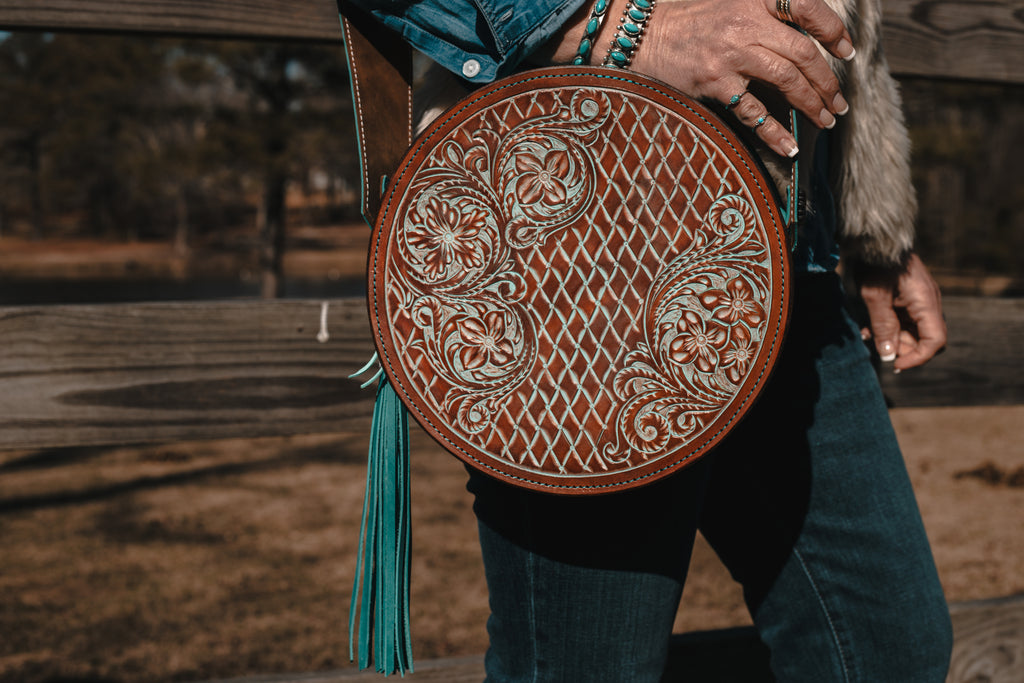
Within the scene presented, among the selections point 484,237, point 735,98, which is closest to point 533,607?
point 484,237

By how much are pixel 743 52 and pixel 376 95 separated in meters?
0.43

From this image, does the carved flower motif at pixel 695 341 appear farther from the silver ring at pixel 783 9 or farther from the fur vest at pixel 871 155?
the fur vest at pixel 871 155

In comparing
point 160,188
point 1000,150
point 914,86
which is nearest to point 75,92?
point 160,188

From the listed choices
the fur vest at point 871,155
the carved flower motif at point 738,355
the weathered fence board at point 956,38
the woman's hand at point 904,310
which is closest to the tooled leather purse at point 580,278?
the carved flower motif at point 738,355

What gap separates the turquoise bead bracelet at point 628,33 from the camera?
81 centimetres

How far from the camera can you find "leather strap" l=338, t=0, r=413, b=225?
924 millimetres

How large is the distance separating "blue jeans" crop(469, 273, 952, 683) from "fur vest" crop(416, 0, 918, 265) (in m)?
0.11

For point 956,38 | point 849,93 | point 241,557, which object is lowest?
point 241,557

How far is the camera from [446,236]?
2.72 feet

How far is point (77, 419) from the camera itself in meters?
1.30

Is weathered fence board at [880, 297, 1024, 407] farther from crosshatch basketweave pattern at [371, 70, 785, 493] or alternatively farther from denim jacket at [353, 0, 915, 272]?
crosshatch basketweave pattern at [371, 70, 785, 493]

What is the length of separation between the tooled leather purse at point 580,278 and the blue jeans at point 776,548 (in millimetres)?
112

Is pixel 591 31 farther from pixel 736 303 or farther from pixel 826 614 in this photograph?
pixel 826 614

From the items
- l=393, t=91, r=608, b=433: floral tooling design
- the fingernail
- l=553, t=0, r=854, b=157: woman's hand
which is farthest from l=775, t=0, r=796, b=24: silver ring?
l=393, t=91, r=608, b=433: floral tooling design
